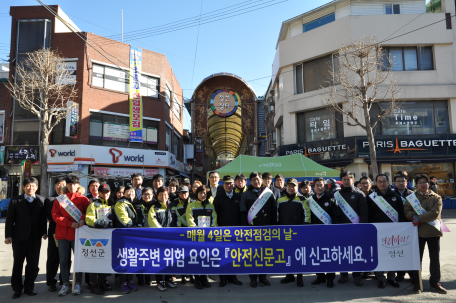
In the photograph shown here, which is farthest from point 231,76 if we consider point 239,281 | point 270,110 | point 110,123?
point 239,281

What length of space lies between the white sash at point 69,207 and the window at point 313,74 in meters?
17.5

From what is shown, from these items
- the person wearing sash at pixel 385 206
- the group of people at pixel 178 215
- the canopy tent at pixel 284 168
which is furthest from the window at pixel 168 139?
the person wearing sash at pixel 385 206

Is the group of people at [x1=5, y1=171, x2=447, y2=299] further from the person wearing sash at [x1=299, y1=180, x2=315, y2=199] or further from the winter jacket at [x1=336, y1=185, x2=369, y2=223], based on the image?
the person wearing sash at [x1=299, y1=180, x2=315, y2=199]

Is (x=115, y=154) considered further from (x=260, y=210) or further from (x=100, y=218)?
(x=260, y=210)

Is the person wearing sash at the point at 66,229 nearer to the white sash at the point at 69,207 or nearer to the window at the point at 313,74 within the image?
the white sash at the point at 69,207

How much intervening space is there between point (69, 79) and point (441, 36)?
23.2 metres

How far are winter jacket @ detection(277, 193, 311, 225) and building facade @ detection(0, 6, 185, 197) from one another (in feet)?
53.8

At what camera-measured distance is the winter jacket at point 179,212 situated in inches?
243

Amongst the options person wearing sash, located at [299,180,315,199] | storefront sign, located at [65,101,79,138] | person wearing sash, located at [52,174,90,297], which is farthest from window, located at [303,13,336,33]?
person wearing sash, located at [52,174,90,297]

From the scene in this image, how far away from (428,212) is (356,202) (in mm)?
1123

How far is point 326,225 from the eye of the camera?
5.54m

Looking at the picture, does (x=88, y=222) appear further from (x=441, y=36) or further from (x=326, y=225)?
(x=441, y=36)

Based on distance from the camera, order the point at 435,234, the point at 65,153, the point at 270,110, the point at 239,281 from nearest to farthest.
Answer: the point at 435,234
the point at 239,281
the point at 65,153
the point at 270,110

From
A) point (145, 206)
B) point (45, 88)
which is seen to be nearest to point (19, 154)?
point (45, 88)
